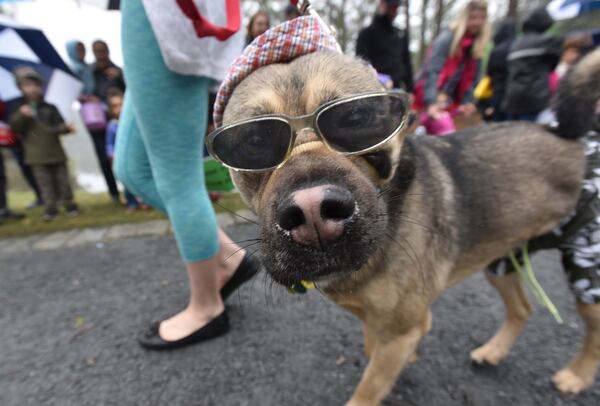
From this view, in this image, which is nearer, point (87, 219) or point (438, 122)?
point (438, 122)

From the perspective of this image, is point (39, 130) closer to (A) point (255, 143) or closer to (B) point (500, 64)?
(A) point (255, 143)

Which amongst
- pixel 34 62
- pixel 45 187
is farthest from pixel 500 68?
pixel 45 187

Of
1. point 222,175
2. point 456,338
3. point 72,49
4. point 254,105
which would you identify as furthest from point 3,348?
point 72,49

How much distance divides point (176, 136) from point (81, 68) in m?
5.12

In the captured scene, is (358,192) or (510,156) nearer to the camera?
(358,192)

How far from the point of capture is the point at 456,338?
2.47 meters

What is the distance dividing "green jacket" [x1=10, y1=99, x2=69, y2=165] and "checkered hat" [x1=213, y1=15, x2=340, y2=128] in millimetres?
5009

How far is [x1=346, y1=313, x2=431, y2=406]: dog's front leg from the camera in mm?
1751

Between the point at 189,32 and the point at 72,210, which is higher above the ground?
the point at 189,32

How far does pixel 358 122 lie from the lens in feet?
4.67

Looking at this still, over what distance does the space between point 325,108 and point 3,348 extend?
2.87m

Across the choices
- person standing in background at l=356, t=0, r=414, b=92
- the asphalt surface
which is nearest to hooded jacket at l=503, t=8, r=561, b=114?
person standing in background at l=356, t=0, r=414, b=92

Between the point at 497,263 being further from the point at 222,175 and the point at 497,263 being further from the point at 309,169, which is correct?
the point at 222,175

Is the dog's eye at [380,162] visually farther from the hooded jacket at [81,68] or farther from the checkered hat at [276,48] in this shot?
the hooded jacket at [81,68]
